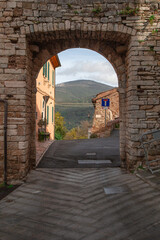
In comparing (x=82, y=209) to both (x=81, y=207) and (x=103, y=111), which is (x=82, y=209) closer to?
(x=81, y=207)

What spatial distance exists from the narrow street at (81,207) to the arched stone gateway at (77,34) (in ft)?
2.61

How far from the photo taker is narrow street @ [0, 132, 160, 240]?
2496 millimetres

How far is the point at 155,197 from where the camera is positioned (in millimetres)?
3400

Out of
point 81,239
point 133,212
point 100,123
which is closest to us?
point 81,239

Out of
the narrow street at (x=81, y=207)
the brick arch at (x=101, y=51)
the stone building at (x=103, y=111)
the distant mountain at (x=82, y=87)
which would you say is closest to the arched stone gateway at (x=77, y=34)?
the brick arch at (x=101, y=51)

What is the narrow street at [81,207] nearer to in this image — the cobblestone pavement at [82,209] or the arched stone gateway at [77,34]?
the cobblestone pavement at [82,209]

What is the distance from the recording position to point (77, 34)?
489 centimetres

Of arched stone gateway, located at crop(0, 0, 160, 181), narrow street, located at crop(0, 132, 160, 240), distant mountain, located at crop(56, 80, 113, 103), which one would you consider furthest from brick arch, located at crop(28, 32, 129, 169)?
distant mountain, located at crop(56, 80, 113, 103)

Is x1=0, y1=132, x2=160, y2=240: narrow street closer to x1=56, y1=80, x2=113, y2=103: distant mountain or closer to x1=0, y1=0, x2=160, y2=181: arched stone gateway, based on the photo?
x1=0, y1=0, x2=160, y2=181: arched stone gateway

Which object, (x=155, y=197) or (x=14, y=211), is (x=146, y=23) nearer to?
(x=155, y=197)

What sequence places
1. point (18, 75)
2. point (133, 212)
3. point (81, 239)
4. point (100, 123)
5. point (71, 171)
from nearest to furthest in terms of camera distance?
point (81, 239) → point (133, 212) → point (18, 75) → point (71, 171) → point (100, 123)

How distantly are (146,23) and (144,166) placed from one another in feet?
11.8

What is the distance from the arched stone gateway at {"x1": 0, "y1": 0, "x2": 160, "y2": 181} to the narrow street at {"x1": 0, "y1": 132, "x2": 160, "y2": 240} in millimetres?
795

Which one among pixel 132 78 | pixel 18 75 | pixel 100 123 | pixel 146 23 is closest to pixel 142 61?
pixel 132 78
